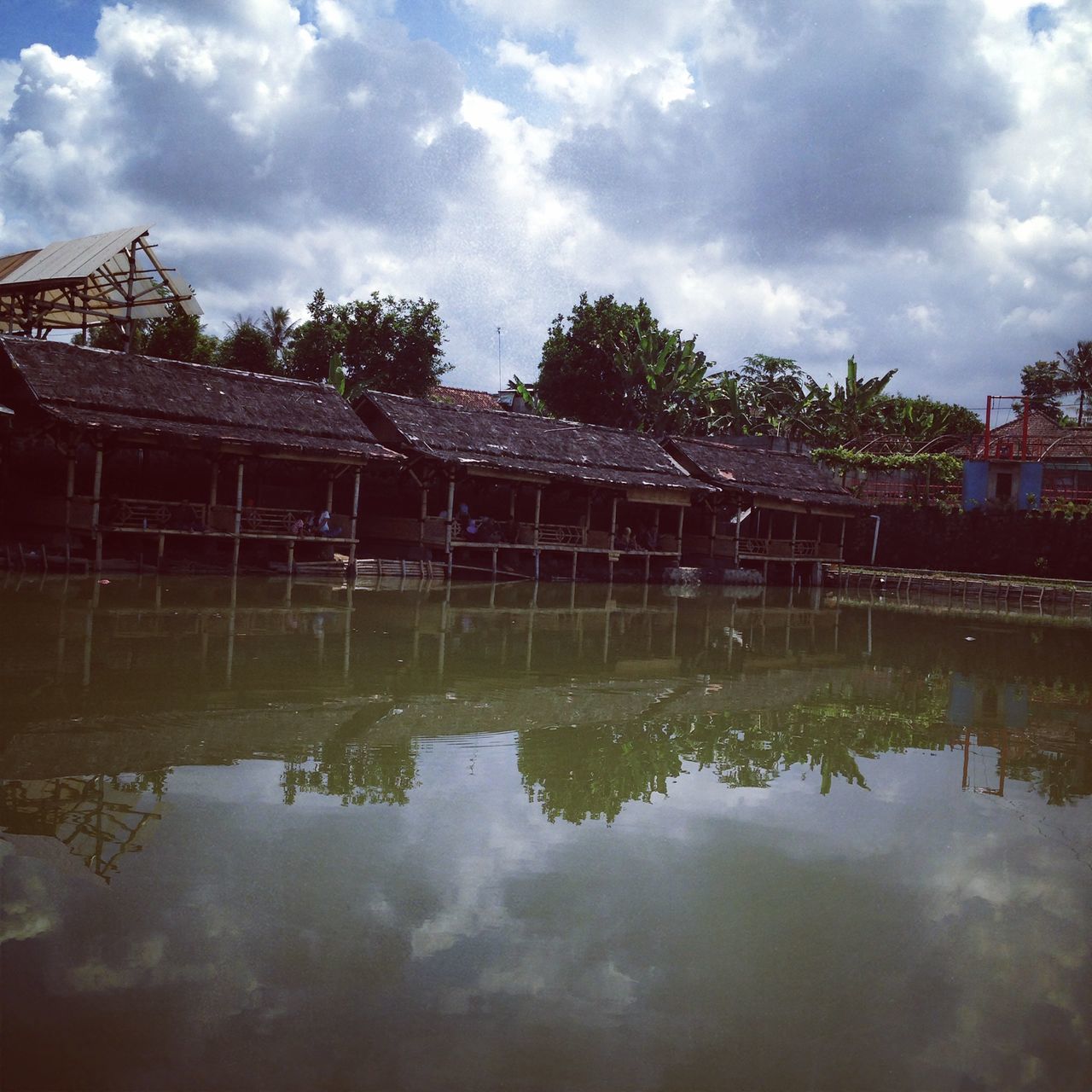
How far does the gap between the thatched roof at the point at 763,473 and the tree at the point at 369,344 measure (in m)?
10.9

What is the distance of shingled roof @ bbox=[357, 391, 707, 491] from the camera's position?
2317 centimetres

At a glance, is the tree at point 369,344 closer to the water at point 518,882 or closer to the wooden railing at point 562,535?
the wooden railing at point 562,535

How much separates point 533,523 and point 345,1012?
2189 cm

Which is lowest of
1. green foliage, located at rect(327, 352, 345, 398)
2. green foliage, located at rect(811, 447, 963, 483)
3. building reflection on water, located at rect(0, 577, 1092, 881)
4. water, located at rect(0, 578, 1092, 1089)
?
water, located at rect(0, 578, 1092, 1089)

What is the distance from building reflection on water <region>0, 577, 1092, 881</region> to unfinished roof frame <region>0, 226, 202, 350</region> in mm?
9335

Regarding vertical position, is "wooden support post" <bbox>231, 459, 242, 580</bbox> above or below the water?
above

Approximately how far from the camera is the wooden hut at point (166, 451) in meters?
18.0

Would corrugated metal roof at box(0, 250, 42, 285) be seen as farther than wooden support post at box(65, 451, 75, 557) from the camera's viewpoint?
Yes

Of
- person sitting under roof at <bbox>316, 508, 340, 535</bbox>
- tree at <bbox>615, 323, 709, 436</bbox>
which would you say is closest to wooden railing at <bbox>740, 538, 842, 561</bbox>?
tree at <bbox>615, 323, 709, 436</bbox>

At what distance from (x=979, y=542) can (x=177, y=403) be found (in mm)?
22981

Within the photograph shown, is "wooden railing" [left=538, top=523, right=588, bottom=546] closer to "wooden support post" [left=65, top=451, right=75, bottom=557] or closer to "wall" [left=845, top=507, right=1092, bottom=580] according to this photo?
"wooden support post" [left=65, top=451, right=75, bottom=557]

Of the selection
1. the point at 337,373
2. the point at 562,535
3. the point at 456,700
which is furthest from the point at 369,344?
the point at 456,700

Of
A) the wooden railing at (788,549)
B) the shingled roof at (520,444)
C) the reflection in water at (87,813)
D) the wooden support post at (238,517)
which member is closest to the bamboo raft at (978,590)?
the wooden railing at (788,549)

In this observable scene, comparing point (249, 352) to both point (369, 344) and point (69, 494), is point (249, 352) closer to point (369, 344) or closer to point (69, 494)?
point (369, 344)
